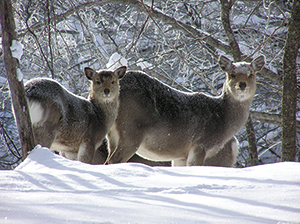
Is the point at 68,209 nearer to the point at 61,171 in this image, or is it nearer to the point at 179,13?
the point at 61,171

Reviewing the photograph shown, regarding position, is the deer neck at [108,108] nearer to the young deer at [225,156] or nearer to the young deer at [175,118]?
the young deer at [175,118]

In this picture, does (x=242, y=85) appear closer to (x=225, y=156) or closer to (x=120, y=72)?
(x=225, y=156)

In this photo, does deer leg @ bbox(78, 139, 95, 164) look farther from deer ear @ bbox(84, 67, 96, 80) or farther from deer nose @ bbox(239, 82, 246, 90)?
deer nose @ bbox(239, 82, 246, 90)

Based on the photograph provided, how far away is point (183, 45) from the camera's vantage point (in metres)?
8.43

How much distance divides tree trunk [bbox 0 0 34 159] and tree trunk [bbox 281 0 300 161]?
3.40 m

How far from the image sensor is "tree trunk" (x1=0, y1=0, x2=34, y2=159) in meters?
3.55

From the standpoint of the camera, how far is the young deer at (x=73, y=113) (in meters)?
4.62

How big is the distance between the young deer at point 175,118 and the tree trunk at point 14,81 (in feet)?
6.89

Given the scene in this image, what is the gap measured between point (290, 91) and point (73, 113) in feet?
10.4

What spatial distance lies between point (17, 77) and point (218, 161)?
4183 millimetres

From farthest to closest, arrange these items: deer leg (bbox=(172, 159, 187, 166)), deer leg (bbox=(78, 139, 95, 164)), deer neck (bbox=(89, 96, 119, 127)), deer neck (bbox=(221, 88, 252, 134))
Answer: deer leg (bbox=(172, 159, 187, 166)) → deer neck (bbox=(221, 88, 252, 134)) → deer neck (bbox=(89, 96, 119, 127)) → deer leg (bbox=(78, 139, 95, 164))

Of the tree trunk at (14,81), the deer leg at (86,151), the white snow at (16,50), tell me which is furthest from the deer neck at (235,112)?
the white snow at (16,50)

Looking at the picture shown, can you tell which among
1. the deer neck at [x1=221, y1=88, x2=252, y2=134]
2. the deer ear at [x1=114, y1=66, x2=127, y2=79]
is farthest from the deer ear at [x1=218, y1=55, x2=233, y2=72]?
the deer ear at [x1=114, y1=66, x2=127, y2=79]

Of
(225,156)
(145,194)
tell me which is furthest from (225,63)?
(145,194)
